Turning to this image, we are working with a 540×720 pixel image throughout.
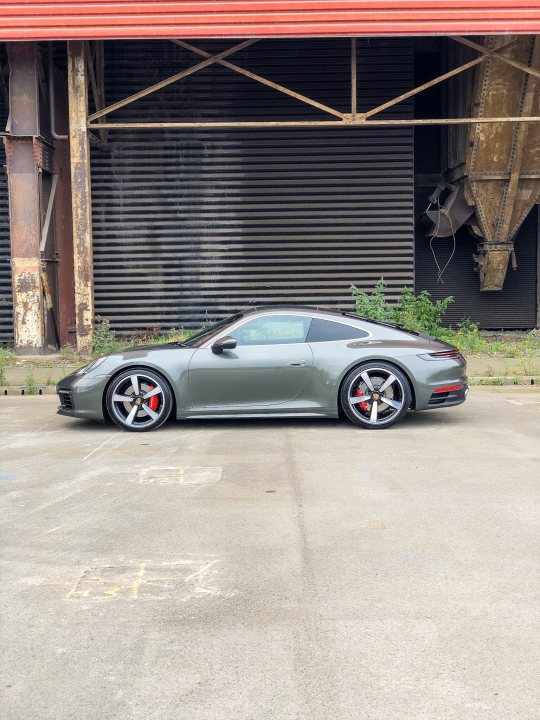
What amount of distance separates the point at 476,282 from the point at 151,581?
16.1 meters

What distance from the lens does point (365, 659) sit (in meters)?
3.79

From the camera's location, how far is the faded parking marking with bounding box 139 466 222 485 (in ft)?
23.7

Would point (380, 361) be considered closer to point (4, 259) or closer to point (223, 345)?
point (223, 345)

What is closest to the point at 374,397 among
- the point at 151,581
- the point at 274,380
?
the point at 274,380

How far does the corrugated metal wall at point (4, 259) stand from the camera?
58.7ft

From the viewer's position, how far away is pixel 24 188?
52.4 feet

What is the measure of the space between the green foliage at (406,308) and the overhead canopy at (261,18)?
4.47m

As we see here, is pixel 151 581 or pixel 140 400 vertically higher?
pixel 140 400

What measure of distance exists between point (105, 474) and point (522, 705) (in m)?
4.65

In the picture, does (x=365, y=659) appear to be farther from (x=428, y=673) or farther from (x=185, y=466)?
(x=185, y=466)

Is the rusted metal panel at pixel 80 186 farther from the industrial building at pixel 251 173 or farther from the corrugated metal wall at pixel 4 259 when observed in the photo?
the corrugated metal wall at pixel 4 259

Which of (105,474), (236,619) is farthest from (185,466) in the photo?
(236,619)

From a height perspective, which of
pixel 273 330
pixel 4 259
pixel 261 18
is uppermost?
pixel 261 18

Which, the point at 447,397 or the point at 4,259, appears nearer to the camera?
the point at 447,397
